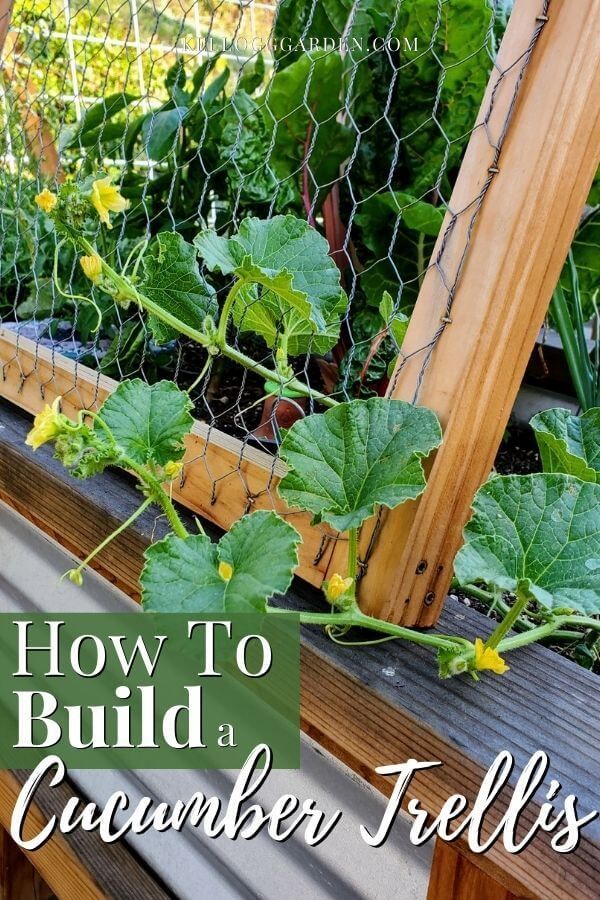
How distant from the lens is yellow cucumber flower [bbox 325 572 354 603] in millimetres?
551

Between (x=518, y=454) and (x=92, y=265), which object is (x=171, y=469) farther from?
(x=518, y=454)

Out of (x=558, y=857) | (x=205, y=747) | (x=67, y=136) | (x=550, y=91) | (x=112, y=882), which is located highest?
(x=550, y=91)

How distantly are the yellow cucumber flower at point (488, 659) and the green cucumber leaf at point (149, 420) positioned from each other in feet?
0.84

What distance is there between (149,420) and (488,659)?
0.30m

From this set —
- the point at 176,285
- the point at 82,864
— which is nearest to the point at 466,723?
the point at 176,285

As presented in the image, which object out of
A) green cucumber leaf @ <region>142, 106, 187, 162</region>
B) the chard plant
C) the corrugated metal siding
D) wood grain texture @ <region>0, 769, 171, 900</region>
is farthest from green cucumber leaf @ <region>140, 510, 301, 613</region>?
A: green cucumber leaf @ <region>142, 106, 187, 162</region>

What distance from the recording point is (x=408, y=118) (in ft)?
3.43

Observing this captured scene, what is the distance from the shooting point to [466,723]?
0.50 metres

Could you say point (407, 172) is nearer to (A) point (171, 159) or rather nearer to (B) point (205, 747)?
(A) point (171, 159)

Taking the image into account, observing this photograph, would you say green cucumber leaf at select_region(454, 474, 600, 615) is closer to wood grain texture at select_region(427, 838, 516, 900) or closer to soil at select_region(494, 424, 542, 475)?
wood grain texture at select_region(427, 838, 516, 900)

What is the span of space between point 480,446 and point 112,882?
649 mm

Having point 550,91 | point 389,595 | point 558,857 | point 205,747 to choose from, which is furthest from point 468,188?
point 205,747

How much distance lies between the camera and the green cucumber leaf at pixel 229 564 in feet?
1.56

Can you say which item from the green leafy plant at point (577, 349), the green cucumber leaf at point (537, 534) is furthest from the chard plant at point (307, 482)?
the green leafy plant at point (577, 349)
